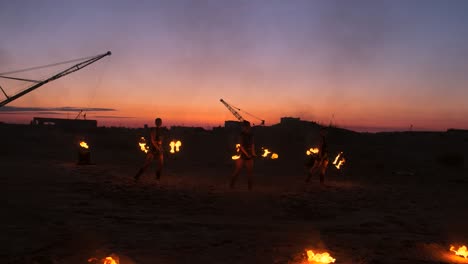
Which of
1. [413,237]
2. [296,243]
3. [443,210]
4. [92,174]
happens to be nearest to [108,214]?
[296,243]

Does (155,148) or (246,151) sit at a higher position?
(246,151)

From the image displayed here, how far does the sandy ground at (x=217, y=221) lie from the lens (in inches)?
271

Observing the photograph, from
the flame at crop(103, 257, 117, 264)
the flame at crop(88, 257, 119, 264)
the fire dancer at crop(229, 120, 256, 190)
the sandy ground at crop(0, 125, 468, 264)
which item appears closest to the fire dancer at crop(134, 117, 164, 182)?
the sandy ground at crop(0, 125, 468, 264)

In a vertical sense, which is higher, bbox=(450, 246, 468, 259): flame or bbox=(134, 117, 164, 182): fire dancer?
bbox=(134, 117, 164, 182): fire dancer

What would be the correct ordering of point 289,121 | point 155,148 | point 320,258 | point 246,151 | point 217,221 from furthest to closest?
point 289,121
point 155,148
point 246,151
point 217,221
point 320,258

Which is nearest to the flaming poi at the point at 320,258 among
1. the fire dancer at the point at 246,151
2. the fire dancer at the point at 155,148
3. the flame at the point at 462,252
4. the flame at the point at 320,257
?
the flame at the point at 320,257

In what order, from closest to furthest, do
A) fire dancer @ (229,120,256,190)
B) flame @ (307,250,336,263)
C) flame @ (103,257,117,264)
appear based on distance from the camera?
flame @ (103,257,117,264)
flame @ (307,250,336,263)
fire dancer @ (229,120,256,190)

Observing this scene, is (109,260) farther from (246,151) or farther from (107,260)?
(246,151)

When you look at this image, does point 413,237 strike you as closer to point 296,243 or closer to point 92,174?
point 296,243

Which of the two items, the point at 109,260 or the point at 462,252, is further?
the point at 462,252

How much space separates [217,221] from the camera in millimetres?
9391

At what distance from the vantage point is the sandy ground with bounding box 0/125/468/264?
6.89m

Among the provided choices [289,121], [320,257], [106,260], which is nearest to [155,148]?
[106,260]

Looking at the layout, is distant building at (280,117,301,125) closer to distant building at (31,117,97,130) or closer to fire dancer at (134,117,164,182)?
distant building at (31,117,97,130)
